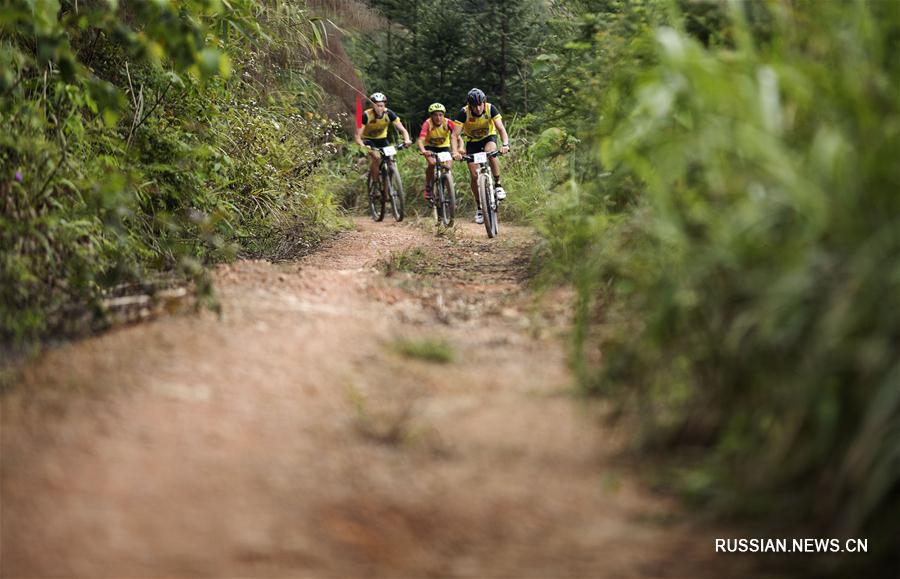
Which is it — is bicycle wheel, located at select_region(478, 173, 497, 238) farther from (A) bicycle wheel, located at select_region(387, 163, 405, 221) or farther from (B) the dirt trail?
(B) the dirt trail

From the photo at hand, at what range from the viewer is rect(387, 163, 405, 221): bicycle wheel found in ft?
43.8

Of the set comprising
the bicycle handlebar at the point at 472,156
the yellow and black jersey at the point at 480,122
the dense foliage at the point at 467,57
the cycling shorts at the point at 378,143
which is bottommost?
the bicycle handlebar at the point at 472,156

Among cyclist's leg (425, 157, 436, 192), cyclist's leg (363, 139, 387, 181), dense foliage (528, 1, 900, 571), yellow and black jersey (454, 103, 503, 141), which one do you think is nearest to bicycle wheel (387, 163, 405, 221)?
cyclist's leg (363, 139, 387, 181)

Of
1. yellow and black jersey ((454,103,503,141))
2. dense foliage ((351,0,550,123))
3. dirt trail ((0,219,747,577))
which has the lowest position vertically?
dirt trail ((0,219,747,577))

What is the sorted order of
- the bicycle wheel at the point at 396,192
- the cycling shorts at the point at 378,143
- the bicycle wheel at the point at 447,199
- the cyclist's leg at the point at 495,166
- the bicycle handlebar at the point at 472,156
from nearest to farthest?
the bicycle handlebar at the point at 472,156, the cyclist's leg at the point at 495,166, the bicycle wheel at the point at 447,199, the cycling shorts at the point at 378,143, the bicycle wheel at the point at 396,192

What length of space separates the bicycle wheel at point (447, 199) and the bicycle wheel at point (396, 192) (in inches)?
52.3

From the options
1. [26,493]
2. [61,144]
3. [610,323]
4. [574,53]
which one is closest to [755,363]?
[610,323]

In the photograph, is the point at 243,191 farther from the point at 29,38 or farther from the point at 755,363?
the point at 755,363

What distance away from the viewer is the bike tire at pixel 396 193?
525 inches

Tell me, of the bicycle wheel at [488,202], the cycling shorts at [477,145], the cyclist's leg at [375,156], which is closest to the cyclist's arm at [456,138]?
the cycling shorts at [477,145]

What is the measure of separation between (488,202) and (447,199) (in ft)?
3.80

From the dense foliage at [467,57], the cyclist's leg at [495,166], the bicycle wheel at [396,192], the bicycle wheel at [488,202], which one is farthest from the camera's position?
the dense foliage at [467,57]

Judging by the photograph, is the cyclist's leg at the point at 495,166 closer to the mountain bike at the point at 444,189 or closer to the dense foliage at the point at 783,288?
the mountain bike at the point at 444,189

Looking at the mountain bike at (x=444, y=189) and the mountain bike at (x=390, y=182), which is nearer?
the mountain bike at (x=444, y=189)
